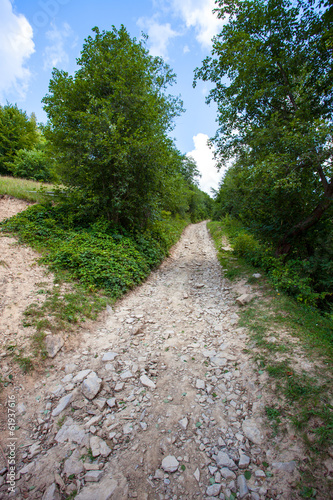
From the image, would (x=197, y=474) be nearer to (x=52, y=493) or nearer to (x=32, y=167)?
(x=52, y=493)

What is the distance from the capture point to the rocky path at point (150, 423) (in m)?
2.09

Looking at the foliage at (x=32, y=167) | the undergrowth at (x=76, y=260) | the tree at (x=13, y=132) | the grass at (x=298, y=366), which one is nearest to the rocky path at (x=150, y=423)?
the grass at (x=298, y=366)

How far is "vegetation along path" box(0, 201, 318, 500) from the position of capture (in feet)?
6.87

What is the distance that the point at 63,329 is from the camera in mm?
4230

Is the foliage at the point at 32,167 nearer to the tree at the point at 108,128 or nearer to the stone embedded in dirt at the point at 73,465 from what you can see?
the tree at the point at 108,128

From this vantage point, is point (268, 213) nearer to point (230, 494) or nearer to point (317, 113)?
point (317, 113)

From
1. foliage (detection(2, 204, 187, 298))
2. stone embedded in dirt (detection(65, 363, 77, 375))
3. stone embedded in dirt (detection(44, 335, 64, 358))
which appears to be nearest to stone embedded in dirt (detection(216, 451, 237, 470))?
stone embedded in dirt (detection(65, 363, 77, 375))

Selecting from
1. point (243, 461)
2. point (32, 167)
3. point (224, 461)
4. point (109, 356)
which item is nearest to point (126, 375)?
point (109, 356)

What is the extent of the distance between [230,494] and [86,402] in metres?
2.19

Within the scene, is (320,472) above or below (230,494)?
above

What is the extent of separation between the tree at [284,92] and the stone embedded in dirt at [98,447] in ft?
23.8

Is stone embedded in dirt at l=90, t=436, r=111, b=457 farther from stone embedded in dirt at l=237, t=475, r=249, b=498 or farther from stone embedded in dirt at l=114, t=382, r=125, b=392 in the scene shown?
stone embedded in dirt at l=237, t=475, r=249, b=498

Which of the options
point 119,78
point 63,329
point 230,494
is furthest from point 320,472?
point 119,78

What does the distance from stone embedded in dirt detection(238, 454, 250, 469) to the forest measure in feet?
13.0
